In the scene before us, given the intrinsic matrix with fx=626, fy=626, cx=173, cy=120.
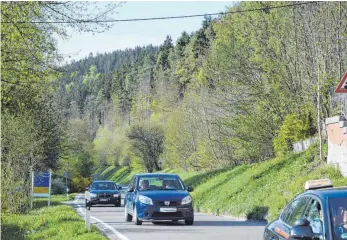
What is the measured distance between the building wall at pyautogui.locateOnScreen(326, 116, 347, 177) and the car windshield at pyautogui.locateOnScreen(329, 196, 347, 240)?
13225 millimetres

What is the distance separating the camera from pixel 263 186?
24.9 metres

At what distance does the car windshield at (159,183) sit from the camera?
19.8 meters

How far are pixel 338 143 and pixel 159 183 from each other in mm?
5968

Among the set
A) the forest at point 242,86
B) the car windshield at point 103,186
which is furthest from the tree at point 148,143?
the car windshield at point 103,186

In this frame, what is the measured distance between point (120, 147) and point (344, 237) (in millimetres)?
115378

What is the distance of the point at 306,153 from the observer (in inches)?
990

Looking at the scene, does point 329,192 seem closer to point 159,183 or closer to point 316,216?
point 316,216

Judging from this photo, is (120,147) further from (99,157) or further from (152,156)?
(152,156)

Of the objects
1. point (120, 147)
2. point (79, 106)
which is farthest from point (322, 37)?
point (79, 106)

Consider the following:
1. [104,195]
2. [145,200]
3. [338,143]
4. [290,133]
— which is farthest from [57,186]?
[338,143]

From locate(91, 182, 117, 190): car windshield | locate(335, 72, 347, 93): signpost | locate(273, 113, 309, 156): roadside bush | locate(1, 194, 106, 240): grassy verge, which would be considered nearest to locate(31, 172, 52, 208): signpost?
locate(91, 182, 117, 190): car windshield

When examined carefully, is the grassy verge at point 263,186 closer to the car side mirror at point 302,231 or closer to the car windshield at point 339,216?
the car windshield at point 339,216

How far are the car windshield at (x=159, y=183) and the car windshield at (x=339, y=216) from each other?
43.3ft

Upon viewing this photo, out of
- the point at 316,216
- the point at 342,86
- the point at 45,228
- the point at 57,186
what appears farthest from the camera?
the point at 57,186
